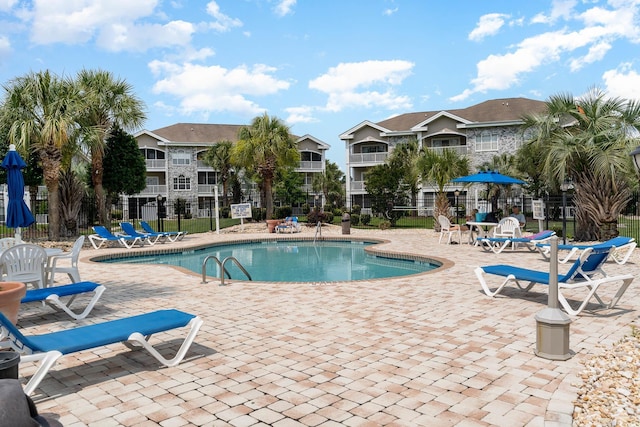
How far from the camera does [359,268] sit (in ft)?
43.6

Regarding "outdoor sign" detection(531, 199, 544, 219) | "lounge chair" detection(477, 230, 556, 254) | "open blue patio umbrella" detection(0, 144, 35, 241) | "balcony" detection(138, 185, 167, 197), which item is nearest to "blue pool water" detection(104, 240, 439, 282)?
"lounge chair" detection(477, 230, 556, 254)

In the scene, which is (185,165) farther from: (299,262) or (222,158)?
(299,262)

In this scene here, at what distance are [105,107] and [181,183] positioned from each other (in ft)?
85.7

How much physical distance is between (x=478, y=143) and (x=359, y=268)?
27210mm

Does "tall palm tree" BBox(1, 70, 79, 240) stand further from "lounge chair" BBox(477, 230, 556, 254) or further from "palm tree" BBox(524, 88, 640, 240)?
"palm tree" BBox(524, 88, 640, 240)

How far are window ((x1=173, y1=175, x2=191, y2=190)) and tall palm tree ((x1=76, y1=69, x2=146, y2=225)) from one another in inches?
996

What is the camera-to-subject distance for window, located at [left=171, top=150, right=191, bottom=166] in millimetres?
44344

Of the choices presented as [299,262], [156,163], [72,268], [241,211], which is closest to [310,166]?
[156,163]

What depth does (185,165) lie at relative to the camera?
44594 mm

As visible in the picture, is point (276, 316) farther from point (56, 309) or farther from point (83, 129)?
point (83, 129)

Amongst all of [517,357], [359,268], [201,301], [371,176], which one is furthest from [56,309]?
[371,176]

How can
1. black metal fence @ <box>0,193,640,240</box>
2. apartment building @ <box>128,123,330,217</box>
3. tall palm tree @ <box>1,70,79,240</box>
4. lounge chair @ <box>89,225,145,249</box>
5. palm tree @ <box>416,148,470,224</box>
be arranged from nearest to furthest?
1. tall palm tree @ <box>1,70,79,240</box>
2. lounge chair @ <box>89,225,145,249</box>
3. black metal fence @ <box>0,193,640,240</box>
4. palm tree @ <box>416,148,470,224</box>
5. apartment building @ <box>128,123,330,217</box>

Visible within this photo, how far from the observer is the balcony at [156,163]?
43.8m

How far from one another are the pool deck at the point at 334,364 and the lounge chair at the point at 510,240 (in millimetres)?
4558
